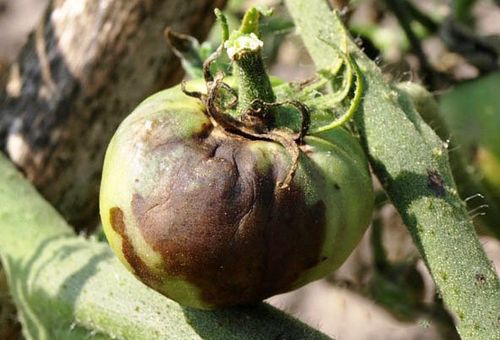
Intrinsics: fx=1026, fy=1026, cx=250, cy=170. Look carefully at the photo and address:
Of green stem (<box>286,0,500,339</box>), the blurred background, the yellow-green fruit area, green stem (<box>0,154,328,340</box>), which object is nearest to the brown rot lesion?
the yellow-green fruit area

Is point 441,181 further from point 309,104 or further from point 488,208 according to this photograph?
point 488,208

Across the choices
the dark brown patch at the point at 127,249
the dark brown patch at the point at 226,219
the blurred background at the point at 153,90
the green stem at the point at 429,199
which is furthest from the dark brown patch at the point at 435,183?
the blurred background at the point at 153,90

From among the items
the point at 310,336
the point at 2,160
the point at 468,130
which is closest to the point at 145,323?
the point at 310,336

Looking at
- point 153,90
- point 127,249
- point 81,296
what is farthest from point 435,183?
point 153,90

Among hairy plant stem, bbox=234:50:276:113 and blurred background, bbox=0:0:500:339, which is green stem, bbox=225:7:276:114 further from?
blurred background, bbox=0:0:500:339

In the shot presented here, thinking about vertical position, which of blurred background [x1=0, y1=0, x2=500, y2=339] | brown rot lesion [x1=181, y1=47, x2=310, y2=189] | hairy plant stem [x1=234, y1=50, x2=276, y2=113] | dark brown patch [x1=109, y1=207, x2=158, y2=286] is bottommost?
blurred background [x1=0, y1=0, x2=500, y2=339]

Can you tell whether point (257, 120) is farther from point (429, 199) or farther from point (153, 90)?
point (153, 90)

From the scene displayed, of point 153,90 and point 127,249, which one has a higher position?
point 127,249
